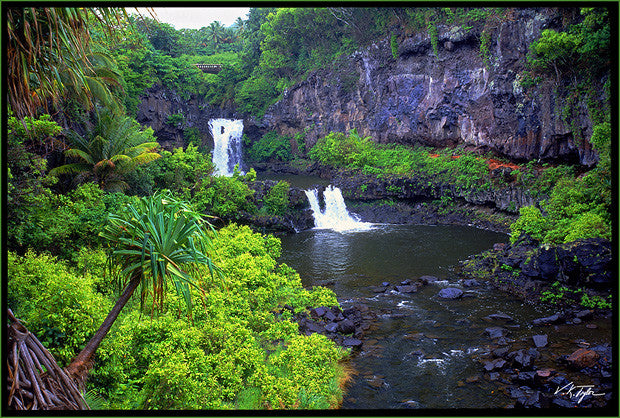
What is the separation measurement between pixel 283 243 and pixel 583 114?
14.4m

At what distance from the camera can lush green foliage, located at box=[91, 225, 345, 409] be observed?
601 cm

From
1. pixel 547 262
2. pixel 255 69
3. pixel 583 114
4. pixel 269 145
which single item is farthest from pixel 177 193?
pixel 255 69

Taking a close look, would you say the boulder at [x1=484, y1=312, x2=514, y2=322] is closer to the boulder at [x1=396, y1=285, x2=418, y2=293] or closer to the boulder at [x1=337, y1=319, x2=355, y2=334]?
the boulder at [x1=396, y1=285, x2=418, y2=293]

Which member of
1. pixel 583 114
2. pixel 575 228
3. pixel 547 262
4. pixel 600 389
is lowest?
pixel 600 389

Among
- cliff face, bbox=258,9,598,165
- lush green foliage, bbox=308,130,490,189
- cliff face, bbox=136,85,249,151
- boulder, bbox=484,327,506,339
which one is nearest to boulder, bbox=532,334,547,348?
boulder, bbox=484,327,506,339

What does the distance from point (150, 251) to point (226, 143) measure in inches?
1319

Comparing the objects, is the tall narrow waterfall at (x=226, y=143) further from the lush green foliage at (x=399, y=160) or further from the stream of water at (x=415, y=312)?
the stream of water at (x=415, y=312)

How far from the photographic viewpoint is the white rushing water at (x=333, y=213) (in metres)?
24.1

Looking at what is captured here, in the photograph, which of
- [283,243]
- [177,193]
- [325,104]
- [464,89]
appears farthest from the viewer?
[325,104]

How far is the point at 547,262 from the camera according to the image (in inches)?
504

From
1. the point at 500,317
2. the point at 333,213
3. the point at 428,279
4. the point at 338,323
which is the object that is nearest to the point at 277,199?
the point at 333,213

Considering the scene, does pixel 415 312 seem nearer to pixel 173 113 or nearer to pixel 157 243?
pixel 157 243

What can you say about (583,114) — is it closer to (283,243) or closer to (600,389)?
(600,389)

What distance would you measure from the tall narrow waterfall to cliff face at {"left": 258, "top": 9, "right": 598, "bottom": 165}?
10.7ft
